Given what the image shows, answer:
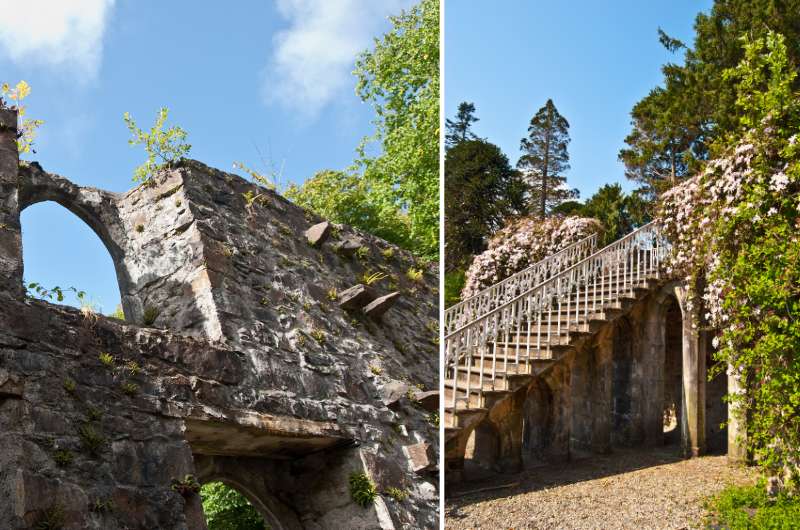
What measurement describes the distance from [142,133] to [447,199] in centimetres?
235

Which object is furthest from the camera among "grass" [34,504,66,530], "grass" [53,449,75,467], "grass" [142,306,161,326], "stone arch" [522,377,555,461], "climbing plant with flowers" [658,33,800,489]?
"stone arch" [522,377,555,461]

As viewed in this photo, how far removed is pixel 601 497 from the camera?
15.8ft

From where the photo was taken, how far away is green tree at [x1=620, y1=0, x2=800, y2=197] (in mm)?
4695

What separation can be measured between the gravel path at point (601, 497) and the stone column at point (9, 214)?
9.43 feet

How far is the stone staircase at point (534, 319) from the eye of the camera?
593cm

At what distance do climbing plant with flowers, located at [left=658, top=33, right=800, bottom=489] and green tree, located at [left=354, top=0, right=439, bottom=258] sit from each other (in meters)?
4.98

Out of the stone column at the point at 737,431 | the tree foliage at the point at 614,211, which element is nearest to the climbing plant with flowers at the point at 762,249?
the stone column at the point at 737,431

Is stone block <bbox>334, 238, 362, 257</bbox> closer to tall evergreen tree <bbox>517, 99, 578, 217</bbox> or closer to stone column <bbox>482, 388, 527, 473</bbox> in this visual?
tall evergreen tree <bbox>517, 99, 578, 217</bbox>

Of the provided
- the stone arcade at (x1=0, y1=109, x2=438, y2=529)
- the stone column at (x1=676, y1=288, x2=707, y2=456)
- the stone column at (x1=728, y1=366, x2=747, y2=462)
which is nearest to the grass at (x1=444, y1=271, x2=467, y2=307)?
the stone arcade at (x1=0, y1=109, x2=438, y2=529)

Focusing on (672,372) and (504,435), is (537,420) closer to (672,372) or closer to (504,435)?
(504,435)

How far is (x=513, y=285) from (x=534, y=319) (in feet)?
2.48

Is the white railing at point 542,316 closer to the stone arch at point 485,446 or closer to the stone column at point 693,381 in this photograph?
the stone arch at point 485,446

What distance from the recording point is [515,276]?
7223mm

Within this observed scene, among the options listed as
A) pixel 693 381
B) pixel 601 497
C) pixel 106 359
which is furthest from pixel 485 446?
pixel 106 359
